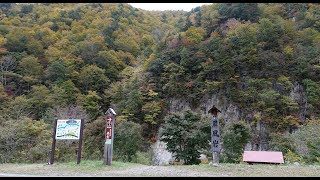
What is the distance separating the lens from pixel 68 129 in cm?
1048

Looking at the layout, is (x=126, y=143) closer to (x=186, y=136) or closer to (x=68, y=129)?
(x=186, y=136)

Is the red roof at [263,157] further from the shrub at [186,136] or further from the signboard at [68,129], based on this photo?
the signboard at [68,129]

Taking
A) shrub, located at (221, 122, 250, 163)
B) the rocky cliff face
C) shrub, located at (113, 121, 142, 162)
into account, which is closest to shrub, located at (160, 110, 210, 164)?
shrub, located at (221, 122, 250, 163)

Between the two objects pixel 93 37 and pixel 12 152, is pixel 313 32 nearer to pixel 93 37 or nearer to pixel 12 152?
pixel 93 37

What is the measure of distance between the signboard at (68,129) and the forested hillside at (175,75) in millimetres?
4882

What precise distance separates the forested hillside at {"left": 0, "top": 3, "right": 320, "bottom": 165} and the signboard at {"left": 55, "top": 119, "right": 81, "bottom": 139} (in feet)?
16.0

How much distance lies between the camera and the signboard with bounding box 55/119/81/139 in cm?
1040

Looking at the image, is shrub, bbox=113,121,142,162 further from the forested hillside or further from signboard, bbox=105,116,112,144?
signboard, bbox=105,116,112,144

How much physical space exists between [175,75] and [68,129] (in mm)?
19697

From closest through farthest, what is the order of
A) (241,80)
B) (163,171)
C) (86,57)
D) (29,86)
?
(163,171) < (241,80) < (29,86) < (86,57)

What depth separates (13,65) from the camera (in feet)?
113

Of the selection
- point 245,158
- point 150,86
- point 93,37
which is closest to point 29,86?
point 93,37

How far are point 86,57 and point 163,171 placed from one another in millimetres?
30964

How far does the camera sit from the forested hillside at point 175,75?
2452cm
